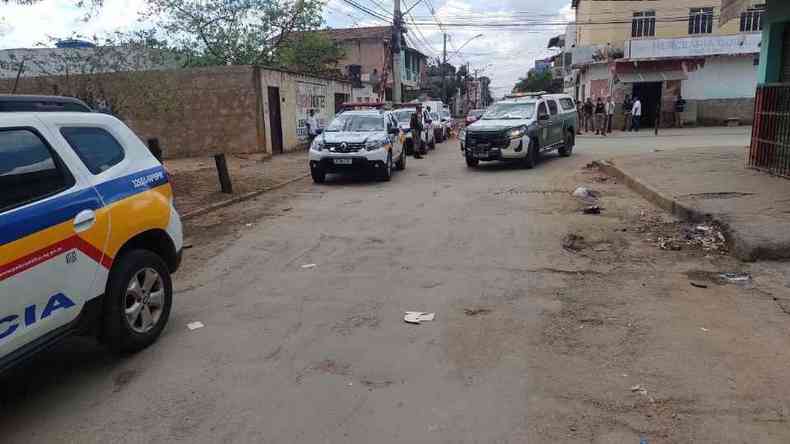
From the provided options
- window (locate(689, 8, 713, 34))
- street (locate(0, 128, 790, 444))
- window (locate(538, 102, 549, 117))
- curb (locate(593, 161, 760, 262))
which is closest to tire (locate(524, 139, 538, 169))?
window (locate(538, 102, 549, 117))

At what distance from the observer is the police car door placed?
132 inches

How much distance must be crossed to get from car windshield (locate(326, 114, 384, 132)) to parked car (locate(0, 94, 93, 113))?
34.7 ft

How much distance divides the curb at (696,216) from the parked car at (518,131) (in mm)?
2896

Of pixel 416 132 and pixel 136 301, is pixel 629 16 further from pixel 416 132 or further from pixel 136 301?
pixel 136 301

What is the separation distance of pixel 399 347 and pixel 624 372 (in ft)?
5.12

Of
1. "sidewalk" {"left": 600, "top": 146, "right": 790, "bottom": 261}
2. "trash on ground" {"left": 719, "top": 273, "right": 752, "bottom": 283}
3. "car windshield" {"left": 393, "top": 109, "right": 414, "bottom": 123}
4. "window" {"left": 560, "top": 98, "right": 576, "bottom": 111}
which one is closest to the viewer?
"trash on ground" {"left": 719, "top": 273, "right": 752, "bottom": 283}

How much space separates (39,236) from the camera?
11.6ft

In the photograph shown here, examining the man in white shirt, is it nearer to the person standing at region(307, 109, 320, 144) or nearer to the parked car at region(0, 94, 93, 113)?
the person standing at region(307, 109, 320, 144)

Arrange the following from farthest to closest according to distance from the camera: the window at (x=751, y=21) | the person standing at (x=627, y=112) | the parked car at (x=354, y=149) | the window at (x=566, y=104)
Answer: the window at (x=751, y=21), the person standing at (x=627, y=112), the window at (x=566, y=104), the parked car at (x=354, y=149)

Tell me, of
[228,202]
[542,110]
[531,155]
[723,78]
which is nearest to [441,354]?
[228,202]

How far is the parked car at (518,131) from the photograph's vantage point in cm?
1574

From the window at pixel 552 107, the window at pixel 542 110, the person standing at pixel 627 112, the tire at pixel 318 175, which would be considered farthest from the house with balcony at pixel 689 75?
the tire at pixel 318 175

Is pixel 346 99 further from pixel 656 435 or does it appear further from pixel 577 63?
pixel 656 435

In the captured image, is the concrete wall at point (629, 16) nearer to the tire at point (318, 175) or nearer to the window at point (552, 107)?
the window at point (552, 107)
